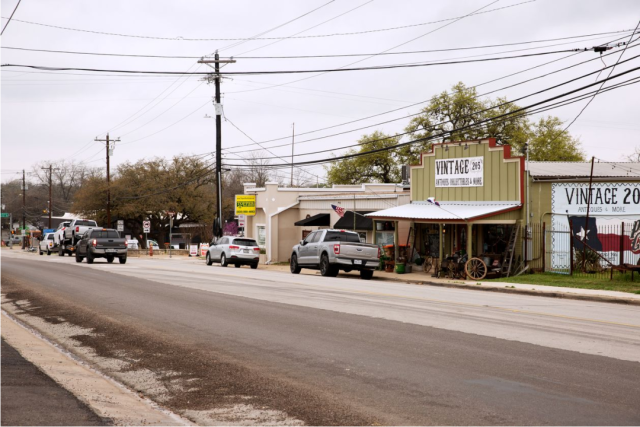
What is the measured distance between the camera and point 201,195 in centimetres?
8138

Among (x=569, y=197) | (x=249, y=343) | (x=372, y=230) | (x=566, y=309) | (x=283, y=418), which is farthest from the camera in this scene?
(x=372, y=230)

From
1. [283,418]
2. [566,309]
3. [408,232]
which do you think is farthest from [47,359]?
[408,232]

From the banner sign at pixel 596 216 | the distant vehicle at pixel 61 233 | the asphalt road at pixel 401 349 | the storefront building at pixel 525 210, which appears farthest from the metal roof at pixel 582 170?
the distant vehicle at pixel 61 233

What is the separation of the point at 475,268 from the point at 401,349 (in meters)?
18.5

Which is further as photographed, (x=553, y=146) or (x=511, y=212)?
(x=553, y=146)

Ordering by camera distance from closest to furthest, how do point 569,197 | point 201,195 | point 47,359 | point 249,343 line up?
point 47,359, point 249,343, point 569,197, point 201,195

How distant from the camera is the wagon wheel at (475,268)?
92.5 feet

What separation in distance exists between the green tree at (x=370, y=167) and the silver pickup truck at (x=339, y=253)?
46160 millimetres

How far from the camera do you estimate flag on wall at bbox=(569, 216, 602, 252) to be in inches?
1093

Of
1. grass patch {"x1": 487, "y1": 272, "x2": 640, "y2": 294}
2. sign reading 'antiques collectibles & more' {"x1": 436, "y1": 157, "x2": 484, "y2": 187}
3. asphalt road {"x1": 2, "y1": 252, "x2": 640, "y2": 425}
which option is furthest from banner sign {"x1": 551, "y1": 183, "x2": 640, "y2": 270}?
asphalt road {"x1": 2, "y1": 252, "x2": 640, "y2": 425}

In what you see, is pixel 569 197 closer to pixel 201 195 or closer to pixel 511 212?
pixel 511 212

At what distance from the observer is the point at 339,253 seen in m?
29.4

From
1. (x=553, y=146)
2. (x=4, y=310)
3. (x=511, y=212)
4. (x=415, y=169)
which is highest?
(x=553, y=146)

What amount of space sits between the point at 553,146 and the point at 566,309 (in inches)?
2300
